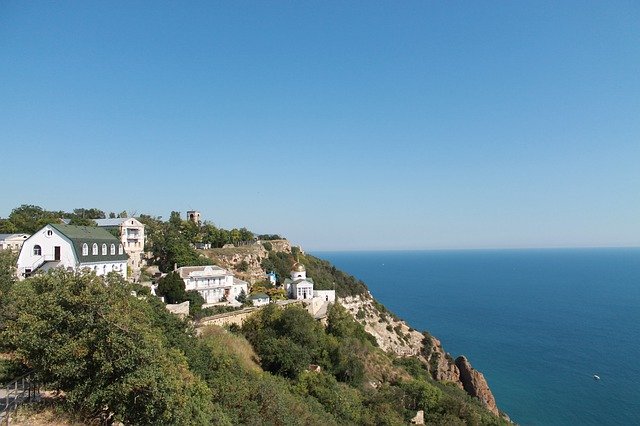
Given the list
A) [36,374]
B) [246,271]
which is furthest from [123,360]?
[246,271]

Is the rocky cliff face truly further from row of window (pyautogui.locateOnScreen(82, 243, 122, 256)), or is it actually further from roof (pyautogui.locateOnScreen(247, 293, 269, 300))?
row of window (pyautogui.locateOnScreen(82, 243, 122, 256))

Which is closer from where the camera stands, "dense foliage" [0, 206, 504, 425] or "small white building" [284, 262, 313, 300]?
"dense foliage" [0, 206, 504, 425]

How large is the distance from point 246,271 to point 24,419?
4181 cm

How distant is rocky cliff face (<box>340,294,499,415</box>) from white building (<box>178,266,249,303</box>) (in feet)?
55.3

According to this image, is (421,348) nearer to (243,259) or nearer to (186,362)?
(243,259)

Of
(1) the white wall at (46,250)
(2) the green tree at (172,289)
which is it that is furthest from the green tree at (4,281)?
(2) the green tree at (172,289)

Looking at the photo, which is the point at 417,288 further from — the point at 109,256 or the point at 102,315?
the point at 102,315

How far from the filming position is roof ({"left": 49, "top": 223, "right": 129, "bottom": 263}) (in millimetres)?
32781

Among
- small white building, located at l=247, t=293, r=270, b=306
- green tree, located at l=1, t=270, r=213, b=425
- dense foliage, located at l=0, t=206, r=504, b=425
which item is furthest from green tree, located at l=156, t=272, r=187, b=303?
green tree, located at l=1, t=270, r=213, b=425

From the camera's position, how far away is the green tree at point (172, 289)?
3784 cm

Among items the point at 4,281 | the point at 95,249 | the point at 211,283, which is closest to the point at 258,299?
the point at 211,283

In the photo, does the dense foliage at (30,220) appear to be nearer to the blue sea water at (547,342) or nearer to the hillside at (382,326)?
the hillside at (382,326)

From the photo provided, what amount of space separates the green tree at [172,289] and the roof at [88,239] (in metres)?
4.03

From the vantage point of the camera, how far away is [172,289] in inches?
1494
